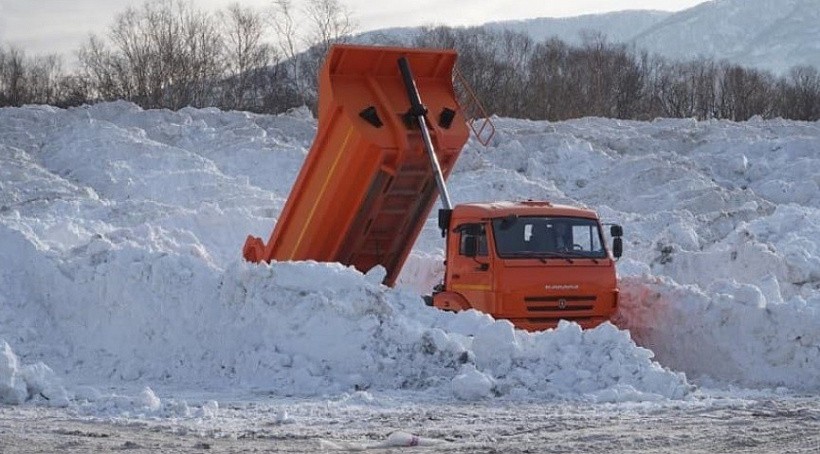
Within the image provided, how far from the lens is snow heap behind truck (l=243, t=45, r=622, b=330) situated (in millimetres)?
14352

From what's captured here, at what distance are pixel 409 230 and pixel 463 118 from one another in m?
1.61

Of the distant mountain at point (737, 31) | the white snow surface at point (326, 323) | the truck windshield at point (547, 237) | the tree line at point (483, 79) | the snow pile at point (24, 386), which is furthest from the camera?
the distant mountain at point (737, 31)

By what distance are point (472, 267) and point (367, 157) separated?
1781 mm

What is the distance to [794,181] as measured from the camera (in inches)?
1353

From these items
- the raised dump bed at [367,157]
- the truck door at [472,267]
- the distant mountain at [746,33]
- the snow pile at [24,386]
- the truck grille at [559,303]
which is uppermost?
the distant mountain at [746,33]

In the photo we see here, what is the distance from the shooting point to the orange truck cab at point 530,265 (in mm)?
14219

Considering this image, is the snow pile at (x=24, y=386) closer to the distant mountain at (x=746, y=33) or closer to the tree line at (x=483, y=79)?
the tree line at (x=483, y=79)

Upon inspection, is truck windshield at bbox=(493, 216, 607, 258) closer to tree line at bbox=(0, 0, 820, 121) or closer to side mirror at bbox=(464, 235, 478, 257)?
side mirror at bbox=(464, 235, 478, 257)

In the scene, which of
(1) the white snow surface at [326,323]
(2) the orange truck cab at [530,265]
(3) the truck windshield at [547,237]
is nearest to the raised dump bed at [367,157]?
(2) the orange truck cab at [530,265]

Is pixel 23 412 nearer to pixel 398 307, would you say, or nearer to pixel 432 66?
pixel 398 307

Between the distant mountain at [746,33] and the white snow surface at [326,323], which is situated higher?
the distant mountain at [746,33]

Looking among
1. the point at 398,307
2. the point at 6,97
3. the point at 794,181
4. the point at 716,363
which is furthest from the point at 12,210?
the point at 6,97

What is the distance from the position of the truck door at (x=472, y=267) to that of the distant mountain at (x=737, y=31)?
323 feet

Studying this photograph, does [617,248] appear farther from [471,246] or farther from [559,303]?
[471,246]
